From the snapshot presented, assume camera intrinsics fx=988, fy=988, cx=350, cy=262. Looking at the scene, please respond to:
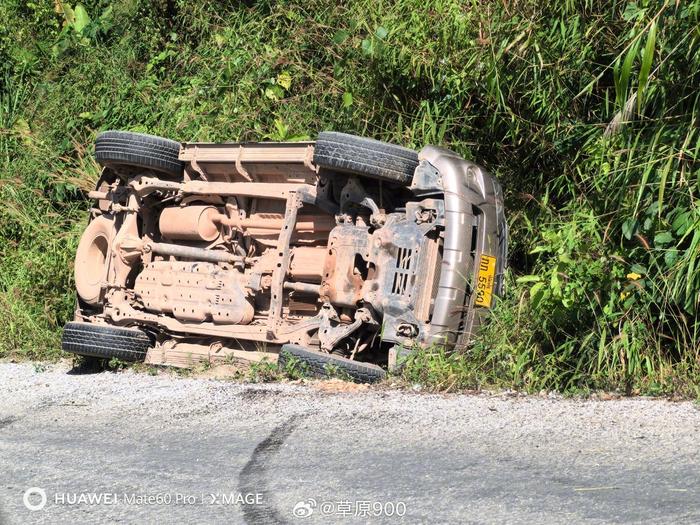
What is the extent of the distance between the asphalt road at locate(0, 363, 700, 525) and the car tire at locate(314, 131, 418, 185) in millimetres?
1440

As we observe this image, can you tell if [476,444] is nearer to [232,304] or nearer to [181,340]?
[232,304]

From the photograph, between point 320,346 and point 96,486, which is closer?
point 96,486

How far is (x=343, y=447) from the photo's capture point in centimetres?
478

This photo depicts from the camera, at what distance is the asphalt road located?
12.5ft

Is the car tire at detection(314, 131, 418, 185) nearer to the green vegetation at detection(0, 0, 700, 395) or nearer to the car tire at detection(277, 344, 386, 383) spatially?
the green vegetation at detection(0, 0, 700, 395)

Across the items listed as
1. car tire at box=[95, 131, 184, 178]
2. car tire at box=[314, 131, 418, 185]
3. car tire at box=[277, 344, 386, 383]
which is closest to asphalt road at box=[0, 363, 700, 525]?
car tire at box=[277, 344, 386, 383]

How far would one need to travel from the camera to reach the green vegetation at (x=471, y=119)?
5.79 metres

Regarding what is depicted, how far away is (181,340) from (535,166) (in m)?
3.05

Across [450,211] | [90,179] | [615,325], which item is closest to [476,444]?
[615,325]

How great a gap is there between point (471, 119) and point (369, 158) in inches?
63.0

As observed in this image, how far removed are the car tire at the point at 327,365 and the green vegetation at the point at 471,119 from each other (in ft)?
1.01

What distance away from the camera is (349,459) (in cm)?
458

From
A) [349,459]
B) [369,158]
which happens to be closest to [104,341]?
[369,158]

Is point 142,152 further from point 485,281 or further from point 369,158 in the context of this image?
point 485,281
